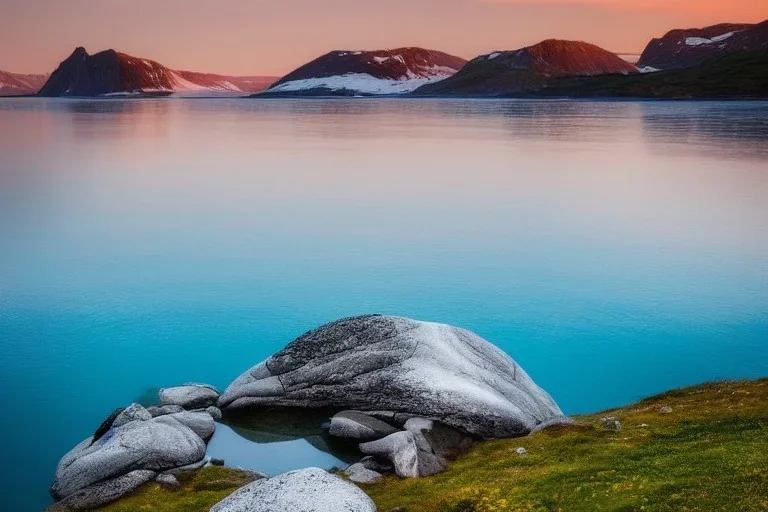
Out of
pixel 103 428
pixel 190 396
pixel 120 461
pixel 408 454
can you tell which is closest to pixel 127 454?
pixel 120 461

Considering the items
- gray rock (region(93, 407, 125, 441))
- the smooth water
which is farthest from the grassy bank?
the smooth water

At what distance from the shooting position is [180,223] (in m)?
51.3

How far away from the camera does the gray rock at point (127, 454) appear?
17.3m

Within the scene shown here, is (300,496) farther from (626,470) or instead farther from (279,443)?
(279,443)

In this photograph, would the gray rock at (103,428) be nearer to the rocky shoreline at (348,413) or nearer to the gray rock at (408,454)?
the rocky shoreline at (348,413)

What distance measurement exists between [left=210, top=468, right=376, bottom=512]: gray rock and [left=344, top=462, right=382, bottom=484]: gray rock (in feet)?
8.42

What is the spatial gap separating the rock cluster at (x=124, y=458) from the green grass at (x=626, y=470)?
484 centimetres

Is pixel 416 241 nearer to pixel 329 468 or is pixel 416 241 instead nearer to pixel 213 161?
pixel 329 468

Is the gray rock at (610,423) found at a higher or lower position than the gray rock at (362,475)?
higher

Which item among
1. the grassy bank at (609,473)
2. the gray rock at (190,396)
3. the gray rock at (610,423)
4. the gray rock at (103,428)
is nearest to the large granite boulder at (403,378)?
the gray rock at (190,396)

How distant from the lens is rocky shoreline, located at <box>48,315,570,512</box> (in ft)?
54.0

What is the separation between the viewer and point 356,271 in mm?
37969

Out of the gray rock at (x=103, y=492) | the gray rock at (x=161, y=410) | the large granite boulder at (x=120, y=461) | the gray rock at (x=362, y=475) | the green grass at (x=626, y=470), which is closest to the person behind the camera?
the green grass at (x=626, y=470)

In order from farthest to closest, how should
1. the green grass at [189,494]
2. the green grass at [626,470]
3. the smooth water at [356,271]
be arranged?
the smooth water at [356,271], the green grass at [189,494], the green grass at [626,470]
